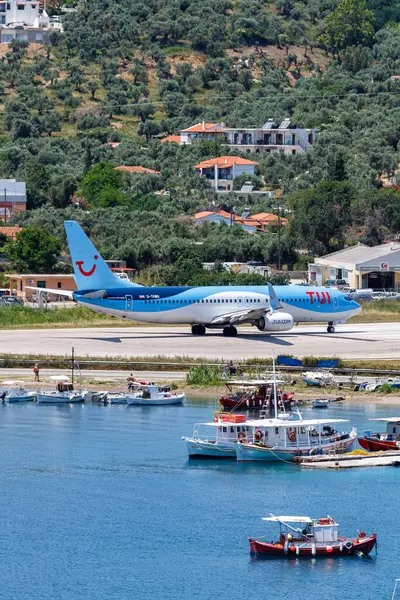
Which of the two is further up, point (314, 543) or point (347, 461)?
point (347, 461)

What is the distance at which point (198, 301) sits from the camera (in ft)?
380

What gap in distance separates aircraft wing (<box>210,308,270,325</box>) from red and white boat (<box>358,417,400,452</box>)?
33.4 metres

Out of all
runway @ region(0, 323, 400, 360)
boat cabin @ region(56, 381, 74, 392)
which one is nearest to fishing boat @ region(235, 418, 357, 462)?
boat cabin @ region(56, 381, 74, 392)

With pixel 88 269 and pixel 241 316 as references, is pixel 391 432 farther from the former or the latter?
pixel 88 269

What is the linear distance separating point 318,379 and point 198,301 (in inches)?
706

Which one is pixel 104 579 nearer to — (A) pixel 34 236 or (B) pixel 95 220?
(A) pixel 34 236

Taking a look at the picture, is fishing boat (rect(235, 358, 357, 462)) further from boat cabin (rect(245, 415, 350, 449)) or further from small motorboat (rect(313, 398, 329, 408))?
small motorboat (rect(313, 398, 329, 408))

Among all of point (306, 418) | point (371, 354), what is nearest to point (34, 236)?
point (371, 354)

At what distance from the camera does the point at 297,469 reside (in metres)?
77.6

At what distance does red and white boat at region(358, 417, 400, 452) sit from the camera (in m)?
81.3

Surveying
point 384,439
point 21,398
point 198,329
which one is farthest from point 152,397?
point 198,329

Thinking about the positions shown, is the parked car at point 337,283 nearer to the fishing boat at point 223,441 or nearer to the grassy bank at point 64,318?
the grassy bank at point 64,318

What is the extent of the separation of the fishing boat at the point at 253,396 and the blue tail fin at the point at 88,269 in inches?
876

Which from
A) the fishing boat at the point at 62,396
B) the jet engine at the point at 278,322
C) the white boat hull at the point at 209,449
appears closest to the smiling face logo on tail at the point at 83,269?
the jet engine at the point at 278,322
